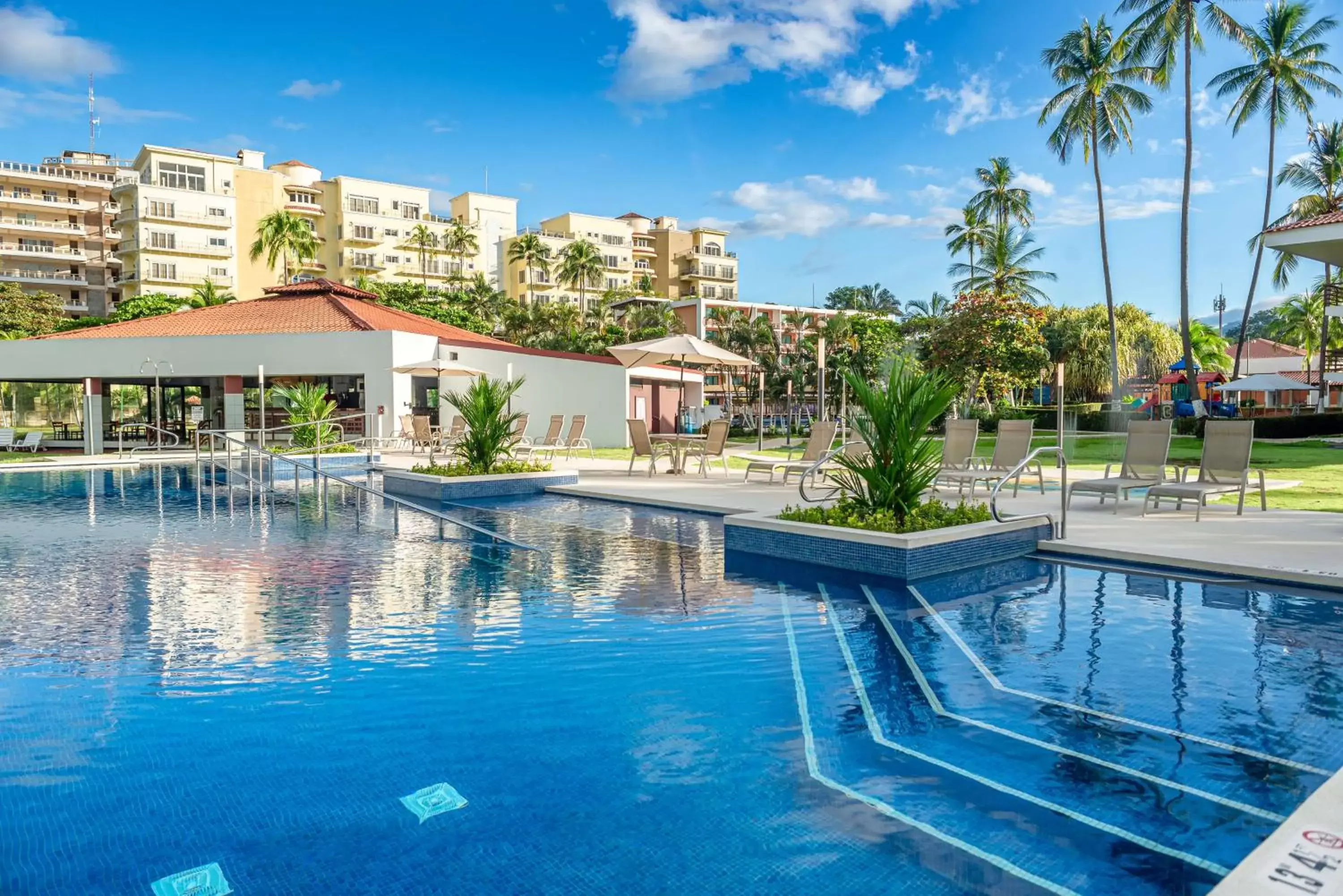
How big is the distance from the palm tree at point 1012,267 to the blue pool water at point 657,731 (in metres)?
40.7

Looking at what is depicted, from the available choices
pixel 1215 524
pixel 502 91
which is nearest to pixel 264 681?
pixel 1215 524

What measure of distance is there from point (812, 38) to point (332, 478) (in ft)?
70.5

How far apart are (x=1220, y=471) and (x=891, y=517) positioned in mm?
5046

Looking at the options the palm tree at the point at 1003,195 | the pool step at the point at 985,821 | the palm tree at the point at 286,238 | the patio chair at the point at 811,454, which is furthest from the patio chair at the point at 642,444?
the palm tree at the point at 286,238

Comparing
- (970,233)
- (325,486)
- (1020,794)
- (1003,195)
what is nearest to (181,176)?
(970,233)

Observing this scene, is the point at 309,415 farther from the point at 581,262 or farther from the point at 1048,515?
the point at 581,262

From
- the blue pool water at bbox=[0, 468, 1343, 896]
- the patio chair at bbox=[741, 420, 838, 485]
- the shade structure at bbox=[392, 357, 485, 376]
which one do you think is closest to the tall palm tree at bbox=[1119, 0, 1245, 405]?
the patio chair at bbox=[741, 420, 838, 485]

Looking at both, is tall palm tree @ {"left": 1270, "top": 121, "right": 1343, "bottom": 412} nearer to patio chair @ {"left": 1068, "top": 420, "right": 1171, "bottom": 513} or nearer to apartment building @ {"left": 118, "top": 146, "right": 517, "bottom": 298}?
patio chair @ {"left": 1068, "top": 420, "right": 1171, "bottom": 513}

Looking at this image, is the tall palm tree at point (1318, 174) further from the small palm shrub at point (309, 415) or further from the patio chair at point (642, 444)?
the small palm shrub at point (309, 415)

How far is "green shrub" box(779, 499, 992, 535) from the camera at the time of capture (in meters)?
7.32

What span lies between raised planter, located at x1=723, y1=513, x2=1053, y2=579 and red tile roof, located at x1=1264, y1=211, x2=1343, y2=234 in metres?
9.61

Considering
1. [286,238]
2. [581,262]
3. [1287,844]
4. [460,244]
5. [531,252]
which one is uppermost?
[460,244]

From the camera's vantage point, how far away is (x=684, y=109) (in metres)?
37.4

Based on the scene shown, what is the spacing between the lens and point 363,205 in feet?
224
